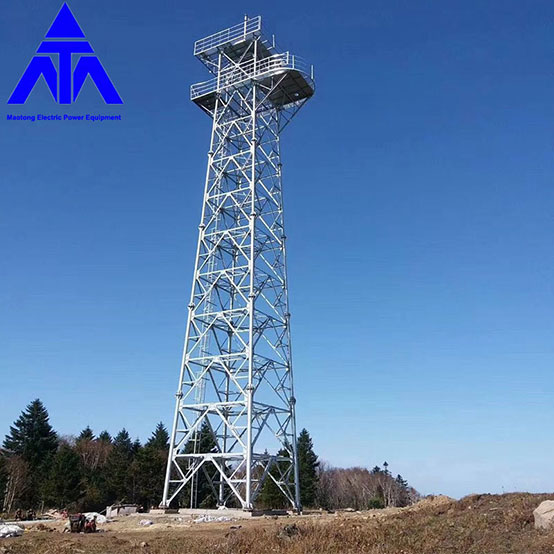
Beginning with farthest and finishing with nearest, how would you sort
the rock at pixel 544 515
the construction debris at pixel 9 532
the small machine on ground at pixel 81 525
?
the small machine on ground at pixel 81 525, the construction debris at pixel 9 532, the rock at pixel 544 515

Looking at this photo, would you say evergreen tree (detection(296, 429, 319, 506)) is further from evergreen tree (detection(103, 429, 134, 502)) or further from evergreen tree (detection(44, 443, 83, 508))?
evergreen tree (detection(44, 443, 83, 508))

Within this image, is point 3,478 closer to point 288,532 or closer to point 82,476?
point 82,476

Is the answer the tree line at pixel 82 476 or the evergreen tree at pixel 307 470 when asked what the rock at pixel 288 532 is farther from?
the evergreen tree at pixel 307 470

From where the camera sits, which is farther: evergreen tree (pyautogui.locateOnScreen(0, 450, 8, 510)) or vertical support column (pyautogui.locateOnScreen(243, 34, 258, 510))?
evergreen tree (pyautogui.locateOnScreen(0, 450, 8, 510))

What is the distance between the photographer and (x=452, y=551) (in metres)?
11.7

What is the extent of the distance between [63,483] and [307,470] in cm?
2031

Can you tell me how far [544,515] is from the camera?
490 inches

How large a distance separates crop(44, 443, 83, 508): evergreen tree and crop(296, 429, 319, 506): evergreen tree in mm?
17617

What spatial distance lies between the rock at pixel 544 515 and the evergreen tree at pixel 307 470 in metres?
34.0

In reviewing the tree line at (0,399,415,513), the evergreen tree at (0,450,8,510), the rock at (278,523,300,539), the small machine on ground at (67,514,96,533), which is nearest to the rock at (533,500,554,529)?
the rock at (278,523,300,539)

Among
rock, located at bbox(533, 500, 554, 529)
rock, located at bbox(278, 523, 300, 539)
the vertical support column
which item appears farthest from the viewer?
the vertical support column

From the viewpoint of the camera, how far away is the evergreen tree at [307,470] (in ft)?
160

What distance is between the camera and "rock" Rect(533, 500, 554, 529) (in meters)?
12.3

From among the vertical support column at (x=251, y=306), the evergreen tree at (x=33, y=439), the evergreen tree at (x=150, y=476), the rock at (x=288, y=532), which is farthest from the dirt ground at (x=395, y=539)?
the evergreen tree at (x=33, y=439)
